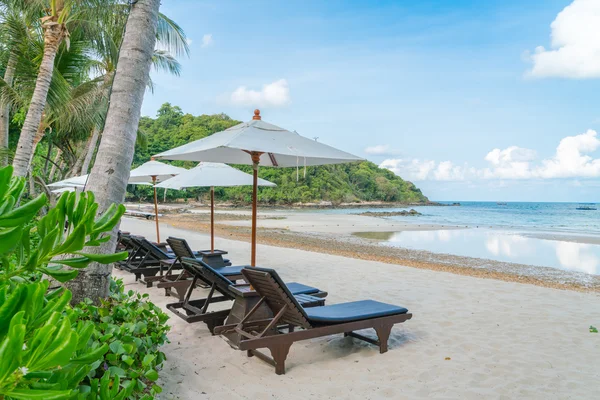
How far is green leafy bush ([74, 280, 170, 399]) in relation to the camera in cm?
225

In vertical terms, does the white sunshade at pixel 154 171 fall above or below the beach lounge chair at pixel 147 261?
above

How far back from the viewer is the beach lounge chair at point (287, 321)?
3.36 meters

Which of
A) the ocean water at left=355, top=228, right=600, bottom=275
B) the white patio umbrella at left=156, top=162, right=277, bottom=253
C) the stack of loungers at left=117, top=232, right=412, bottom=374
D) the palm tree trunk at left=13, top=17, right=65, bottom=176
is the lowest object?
the ocean water at left=355, top=228, right=600, bottom=275

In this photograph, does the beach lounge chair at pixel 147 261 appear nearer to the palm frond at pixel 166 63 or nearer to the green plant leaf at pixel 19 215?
the green plant leaf at pixel 19 215

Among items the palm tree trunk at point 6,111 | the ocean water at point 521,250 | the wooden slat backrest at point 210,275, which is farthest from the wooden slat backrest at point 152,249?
the ocean water at point 521,250

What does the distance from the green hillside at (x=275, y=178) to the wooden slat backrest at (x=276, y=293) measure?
158ft

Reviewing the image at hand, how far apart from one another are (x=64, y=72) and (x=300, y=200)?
5614cm

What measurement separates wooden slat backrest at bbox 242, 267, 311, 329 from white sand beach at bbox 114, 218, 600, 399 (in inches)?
15.0

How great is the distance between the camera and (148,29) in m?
3.44

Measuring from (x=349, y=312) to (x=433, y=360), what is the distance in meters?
0.81

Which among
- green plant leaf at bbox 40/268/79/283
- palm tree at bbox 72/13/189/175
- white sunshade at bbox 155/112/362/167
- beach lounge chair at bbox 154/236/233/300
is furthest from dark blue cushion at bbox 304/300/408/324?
palm tree at bbox 72/13/189/175

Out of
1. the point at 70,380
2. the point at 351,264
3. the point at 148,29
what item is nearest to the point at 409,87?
the point at 351,264

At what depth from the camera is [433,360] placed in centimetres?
368

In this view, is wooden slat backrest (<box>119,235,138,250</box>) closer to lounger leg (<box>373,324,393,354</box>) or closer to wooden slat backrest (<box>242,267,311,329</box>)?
wooden slat backrest (<box>242,267,311,329</box>)
